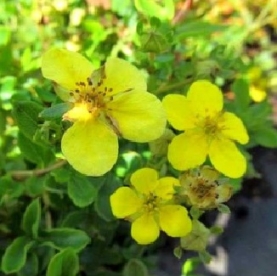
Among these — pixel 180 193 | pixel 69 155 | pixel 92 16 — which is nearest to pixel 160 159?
pixel 180 193

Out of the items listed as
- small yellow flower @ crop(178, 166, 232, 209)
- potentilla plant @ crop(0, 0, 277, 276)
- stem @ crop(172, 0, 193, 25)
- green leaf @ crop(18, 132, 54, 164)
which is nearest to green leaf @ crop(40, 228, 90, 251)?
potentilla plant @ crop(0, 0, 277, 276)

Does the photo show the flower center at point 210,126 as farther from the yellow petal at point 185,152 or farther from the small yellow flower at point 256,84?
the small yellow flower at point 256,84

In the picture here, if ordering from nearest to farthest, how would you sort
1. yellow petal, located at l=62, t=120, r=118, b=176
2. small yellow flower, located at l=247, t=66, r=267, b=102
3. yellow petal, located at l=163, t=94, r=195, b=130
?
yellow petal, located at l=62, t=120, r=118, b=176 < yellow petal, located at l=163, t=94, r=195, b=130 < small yellow flower, located at l=247, t=66, r=267, b=102

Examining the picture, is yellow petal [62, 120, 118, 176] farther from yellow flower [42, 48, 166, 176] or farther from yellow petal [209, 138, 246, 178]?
yellow petal [209, 138, 246, 178]

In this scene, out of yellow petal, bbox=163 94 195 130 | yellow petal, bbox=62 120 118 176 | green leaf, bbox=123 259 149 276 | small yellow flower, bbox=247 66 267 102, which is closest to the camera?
yellow petal, bbox=62 120 118 176

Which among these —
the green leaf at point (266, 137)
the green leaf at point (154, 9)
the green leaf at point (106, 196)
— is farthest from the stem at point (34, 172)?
the green leaf at point (266, 137)

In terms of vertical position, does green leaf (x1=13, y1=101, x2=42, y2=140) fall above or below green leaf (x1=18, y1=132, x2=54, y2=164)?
above

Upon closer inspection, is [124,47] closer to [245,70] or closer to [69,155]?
[245,70]
